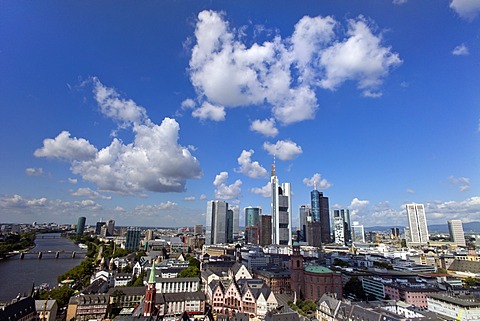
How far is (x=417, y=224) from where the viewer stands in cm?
19250

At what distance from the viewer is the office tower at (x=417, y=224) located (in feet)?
622

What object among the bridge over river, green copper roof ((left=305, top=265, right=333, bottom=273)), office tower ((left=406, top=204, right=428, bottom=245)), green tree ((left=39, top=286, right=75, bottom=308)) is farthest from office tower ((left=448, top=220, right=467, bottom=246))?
the bridge over river

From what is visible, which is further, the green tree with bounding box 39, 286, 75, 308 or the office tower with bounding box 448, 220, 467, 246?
the office tower with bounding box 448, 220, 467, 246

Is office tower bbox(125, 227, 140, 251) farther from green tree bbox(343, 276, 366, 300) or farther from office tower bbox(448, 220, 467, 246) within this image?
office tower bbox(448, 220, 467, 246)

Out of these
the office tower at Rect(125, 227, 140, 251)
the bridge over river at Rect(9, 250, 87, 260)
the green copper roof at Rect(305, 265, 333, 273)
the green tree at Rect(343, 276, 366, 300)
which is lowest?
the green tree at Rect(343, 276, 366, 300)

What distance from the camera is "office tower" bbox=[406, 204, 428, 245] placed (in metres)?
190

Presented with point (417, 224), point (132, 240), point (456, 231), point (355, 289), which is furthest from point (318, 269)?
point (456, 231)

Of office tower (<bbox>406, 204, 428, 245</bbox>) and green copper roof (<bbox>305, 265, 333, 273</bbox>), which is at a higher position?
office tower (<bbox>406, 204, 428, 245</bbox>)

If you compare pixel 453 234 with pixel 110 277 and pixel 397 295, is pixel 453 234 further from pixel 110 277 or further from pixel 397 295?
pixel 110 277

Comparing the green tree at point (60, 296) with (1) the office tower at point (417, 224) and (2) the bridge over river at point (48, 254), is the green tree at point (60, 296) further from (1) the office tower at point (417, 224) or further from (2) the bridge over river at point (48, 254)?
(1) the office tower at point (417, 224)

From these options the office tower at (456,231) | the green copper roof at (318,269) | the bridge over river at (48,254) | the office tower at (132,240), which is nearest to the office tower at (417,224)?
the office tower at (456,231)

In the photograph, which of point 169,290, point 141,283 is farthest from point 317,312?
point 141,283

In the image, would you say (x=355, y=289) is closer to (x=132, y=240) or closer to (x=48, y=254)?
(x=132, y=240)

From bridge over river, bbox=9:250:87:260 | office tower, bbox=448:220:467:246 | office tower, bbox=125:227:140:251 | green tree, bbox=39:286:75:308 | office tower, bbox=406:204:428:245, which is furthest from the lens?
office tower, bbox=406:204:428:245
